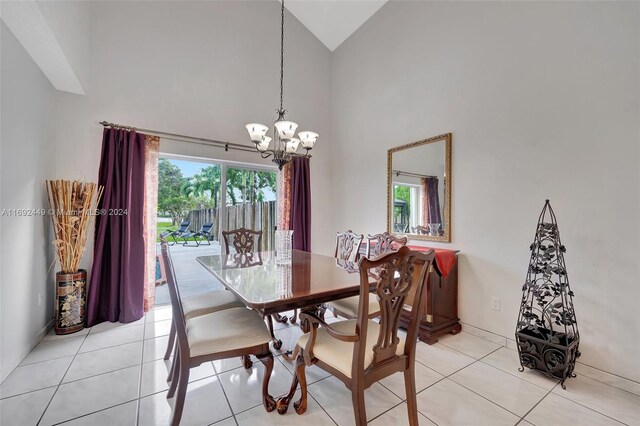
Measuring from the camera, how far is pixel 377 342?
54.4 inches

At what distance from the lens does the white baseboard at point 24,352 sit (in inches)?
74.8

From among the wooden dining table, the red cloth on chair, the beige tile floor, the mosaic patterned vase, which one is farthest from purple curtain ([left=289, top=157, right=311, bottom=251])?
the mosaic patterned vase

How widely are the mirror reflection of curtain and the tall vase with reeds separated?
3.61 metres

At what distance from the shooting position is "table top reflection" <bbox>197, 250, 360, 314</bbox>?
4.76ft

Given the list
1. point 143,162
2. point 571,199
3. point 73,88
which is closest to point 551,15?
point 571,199

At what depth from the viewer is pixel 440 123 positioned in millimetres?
3041

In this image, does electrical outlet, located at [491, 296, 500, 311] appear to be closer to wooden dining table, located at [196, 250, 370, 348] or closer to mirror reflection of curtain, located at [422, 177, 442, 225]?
mirror reflection of curtain, located at [422, 177, 442, 225]

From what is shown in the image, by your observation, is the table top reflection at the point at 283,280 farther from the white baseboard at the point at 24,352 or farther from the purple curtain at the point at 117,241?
the white baseboard at the point at 24,352

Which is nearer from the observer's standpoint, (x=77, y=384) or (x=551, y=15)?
(x=77, y=384)

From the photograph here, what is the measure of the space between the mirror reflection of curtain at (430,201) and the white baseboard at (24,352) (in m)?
3.83

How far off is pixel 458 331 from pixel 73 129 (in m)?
4.57

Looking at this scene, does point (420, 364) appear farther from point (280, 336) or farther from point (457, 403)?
point (280, 336)

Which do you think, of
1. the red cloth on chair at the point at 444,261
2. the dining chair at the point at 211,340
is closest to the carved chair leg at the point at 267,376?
the dining chair at the point at 211,340

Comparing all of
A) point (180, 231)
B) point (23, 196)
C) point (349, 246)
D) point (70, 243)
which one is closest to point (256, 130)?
point (349, 246)
